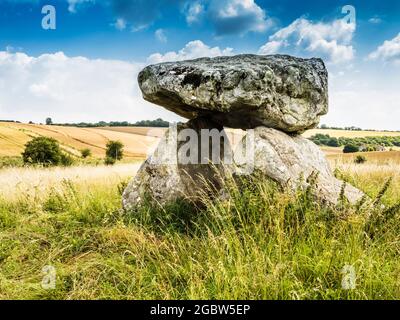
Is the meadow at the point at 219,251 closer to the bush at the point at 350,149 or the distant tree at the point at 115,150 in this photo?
the bush at the point at 350,149

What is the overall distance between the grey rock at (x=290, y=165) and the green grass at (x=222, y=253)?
0.30 metres

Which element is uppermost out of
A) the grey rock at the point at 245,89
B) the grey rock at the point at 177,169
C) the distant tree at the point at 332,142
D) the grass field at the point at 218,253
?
the distant tree at the point at 332,142

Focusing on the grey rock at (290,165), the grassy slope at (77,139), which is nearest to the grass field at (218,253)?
the grey rock at (290,165)

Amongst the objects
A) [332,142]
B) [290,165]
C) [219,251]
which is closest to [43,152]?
[290,165]

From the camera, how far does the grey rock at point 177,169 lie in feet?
23.2

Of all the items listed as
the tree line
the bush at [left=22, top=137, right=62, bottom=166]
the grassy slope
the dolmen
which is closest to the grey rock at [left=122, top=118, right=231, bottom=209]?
the dolmen

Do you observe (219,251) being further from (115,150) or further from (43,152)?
(115,150)

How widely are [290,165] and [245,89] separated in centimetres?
152

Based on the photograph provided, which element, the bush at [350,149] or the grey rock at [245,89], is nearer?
the grey rock at [245,89]

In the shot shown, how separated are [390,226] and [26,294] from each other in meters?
4.60

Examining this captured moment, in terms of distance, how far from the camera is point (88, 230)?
6.09 meters
